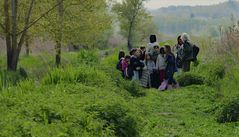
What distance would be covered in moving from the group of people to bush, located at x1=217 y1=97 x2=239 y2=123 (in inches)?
207

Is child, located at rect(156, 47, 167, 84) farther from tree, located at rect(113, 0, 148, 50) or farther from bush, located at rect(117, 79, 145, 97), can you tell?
tree, located at rect(113, 0, 148, 50)

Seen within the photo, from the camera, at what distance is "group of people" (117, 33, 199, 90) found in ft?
48.4

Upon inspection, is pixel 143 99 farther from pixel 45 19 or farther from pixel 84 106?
pixel 45 19

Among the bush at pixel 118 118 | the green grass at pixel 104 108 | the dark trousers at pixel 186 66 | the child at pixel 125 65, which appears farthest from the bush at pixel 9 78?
the dark trousers at pixel 186 66

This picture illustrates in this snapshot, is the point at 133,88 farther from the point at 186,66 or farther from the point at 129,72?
the point at 186,66

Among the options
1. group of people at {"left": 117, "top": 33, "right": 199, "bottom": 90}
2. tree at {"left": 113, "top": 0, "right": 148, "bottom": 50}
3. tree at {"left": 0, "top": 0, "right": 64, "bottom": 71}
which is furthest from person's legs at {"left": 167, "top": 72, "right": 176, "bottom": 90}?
tree at {"left": 113, "top": 0, "right": 148, "bottom": 50}

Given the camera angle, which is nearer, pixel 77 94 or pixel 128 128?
pixel 128 128

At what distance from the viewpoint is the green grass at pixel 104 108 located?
5.62 metres

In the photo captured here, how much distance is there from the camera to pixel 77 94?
7648mm

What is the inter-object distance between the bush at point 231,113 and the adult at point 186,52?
19.4 feet

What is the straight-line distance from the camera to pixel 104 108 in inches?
262

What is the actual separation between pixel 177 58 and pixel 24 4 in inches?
274

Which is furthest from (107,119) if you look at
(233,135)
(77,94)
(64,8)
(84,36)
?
(84,36)

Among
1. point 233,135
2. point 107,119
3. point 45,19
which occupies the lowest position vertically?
point 233,135
